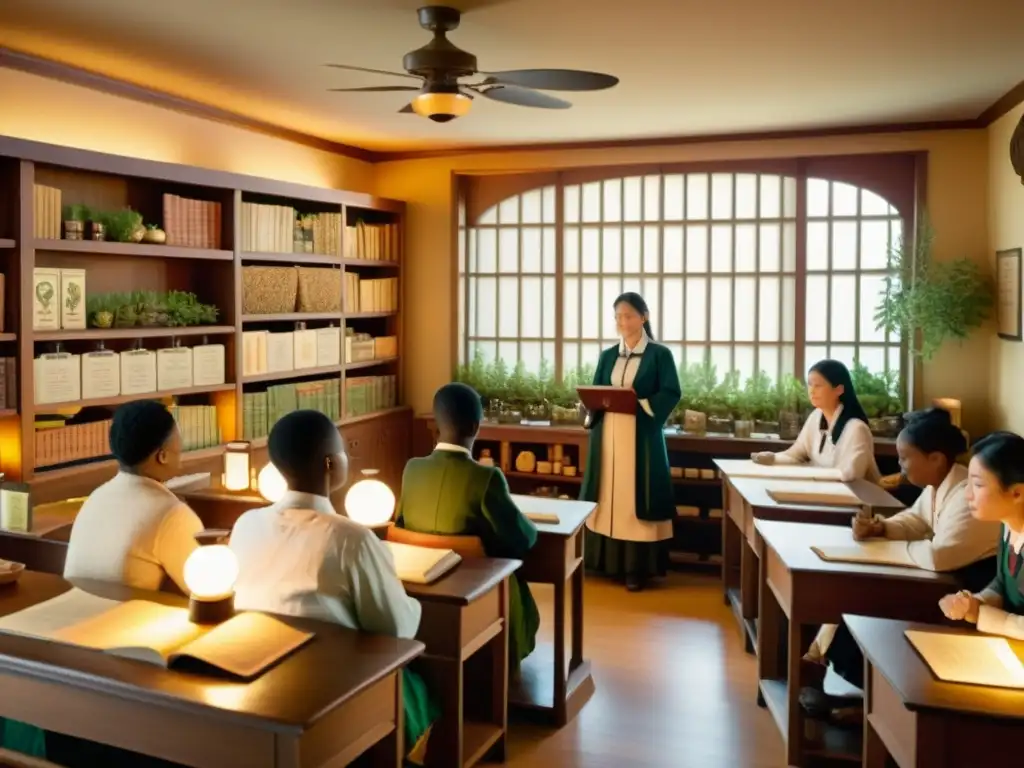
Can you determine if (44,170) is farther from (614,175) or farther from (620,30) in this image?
(614,175)

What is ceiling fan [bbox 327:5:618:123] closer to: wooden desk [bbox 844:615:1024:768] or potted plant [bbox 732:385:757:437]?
wooden desk [bbox 844:615:1024:768]

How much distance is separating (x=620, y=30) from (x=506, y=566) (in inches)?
86.0

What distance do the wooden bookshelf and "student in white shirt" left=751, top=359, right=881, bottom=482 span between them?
2774mm

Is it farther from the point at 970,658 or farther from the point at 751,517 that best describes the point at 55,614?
the point at 751,517

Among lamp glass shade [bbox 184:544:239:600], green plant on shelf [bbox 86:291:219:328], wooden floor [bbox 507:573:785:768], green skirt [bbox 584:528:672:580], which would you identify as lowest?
wooden floor [bbox 507:573:785:768]

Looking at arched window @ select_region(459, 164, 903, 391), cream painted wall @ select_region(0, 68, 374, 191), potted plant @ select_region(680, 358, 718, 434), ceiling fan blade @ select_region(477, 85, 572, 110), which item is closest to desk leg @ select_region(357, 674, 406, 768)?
ceiling fan blade @ select_region(477, 85, 572, 110)

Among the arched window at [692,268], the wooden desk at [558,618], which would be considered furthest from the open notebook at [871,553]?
the arched window at [692,268]

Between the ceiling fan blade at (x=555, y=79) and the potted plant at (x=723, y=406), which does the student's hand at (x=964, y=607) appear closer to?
the ceiling fan blade at (x=555, y=79)

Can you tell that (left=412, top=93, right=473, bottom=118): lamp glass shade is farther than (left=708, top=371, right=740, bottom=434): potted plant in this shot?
No

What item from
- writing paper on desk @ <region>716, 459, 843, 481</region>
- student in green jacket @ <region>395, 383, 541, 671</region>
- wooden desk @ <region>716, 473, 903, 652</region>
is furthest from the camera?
writing paper on desk @ <region>716, 459, 843, 481</region>

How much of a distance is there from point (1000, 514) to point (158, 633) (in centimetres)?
213

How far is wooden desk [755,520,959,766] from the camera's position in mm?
2820

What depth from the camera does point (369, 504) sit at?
3035 mm

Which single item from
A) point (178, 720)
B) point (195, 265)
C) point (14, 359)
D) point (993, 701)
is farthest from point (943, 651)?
point (195, 265)
